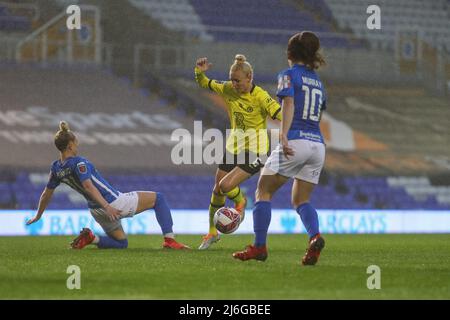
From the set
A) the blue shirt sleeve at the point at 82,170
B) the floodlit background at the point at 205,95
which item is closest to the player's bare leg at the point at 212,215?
the blue shirt sleeve at the point at 82,170

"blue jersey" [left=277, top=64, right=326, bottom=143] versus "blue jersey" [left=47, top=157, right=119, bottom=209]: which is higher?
"blue jersey" [left=277, top=64, right=326, bottom=143]

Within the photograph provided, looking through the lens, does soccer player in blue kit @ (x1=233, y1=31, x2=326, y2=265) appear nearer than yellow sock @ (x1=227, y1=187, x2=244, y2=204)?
Yes

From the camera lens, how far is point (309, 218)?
332 inches

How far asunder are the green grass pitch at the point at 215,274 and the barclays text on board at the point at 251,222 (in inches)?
207

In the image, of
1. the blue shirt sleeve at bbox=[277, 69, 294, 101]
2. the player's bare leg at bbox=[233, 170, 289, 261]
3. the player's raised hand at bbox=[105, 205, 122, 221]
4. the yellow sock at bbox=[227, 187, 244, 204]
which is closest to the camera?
the blue shirt sleeve at bbox=[277, 69, 294, 101]

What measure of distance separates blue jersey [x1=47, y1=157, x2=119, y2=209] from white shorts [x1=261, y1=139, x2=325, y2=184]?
2418mm

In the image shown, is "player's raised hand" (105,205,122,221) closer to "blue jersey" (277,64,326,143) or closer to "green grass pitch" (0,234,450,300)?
"green grass pitch" (0,234,450,300)

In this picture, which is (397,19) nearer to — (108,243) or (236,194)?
(236,194)

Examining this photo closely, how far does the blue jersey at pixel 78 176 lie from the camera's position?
1012 cm

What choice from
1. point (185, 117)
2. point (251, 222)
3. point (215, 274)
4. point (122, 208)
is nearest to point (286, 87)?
point (215, 274)

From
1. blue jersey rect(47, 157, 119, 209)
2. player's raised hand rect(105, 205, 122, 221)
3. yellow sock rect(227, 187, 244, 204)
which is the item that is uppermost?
blue jersey rect(47, 157, 119, 209)

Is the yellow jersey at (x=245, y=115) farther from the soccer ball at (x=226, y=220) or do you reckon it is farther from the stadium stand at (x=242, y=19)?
the stadium stand at (x=242, y=19)

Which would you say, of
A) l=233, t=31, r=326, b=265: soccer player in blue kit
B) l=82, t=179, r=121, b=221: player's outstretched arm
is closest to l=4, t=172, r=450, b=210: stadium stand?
l=82, t=179, r=121, b=221: player's outstretched arm

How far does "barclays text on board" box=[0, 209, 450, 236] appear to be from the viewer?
16531 millimetres
